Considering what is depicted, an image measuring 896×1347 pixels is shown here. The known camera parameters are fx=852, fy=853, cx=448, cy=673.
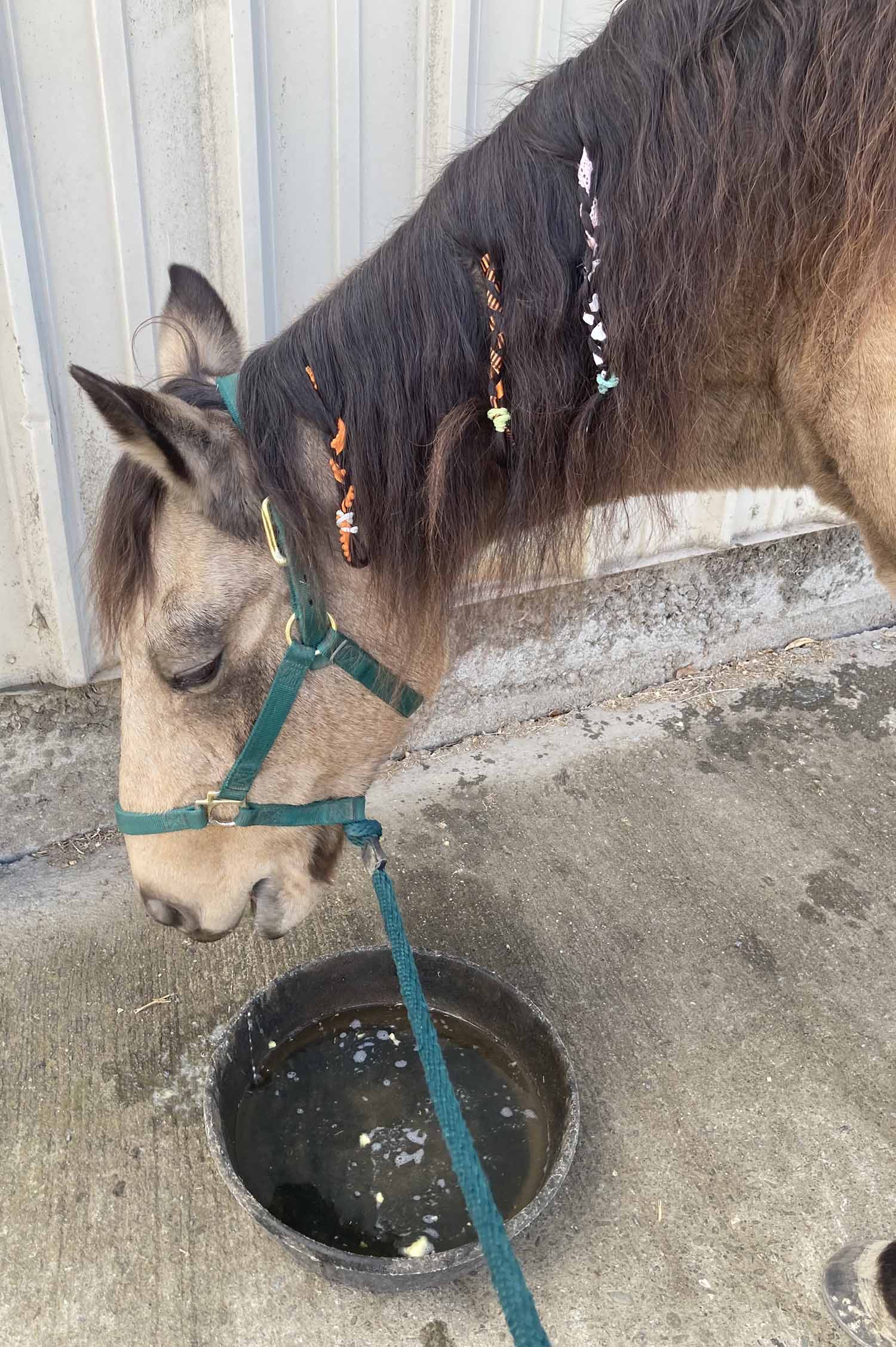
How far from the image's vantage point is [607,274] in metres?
1.08

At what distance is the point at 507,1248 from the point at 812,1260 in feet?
3.35

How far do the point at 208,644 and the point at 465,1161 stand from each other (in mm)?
739

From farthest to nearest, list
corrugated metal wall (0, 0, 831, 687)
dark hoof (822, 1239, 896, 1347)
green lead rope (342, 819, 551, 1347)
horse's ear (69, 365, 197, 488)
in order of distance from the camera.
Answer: corrugated metal wall (0, 0, 831, 687), dark hoof (822, 1239, 896, 1347), horse's ear (69, 365, 197, 488), green lead rope (342, 819, 551, 1347)

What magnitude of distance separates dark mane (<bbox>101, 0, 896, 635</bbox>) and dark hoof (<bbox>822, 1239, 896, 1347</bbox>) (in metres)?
1.41

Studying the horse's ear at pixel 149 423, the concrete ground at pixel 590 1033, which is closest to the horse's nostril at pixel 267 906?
the concrete ground at pixel 590 1033

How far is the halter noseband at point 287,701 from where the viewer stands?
3.94 feet

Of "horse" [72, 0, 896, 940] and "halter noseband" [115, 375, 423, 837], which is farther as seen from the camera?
"halter noseband" [115, 375, 423, 837]

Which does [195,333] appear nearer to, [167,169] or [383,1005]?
[167,169]

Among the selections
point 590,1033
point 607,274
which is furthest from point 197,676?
point 590,1033

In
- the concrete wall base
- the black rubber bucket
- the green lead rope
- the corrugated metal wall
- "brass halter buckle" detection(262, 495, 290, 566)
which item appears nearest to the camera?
the green lead rope

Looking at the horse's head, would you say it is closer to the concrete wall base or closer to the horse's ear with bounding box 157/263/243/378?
the horse's ear with bounding box 157/263/243/378

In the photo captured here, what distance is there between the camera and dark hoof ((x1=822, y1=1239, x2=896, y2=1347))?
4.67 ft

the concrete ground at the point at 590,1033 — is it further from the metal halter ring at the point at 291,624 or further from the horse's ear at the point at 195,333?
the horse's ear at the point at 195,333

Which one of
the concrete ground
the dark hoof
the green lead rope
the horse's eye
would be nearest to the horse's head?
the horse's eye
